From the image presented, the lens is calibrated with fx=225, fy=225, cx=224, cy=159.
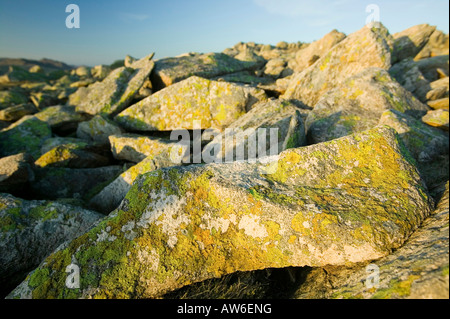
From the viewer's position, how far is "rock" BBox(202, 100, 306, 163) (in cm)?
732

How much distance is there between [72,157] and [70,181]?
1.24 metres

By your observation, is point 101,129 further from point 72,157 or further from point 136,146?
point 136,146

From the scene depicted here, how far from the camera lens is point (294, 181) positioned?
4.51 metres

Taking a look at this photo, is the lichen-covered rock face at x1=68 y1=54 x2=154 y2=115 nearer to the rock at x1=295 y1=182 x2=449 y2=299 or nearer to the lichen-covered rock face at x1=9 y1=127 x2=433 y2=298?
the lichen-covered rock face at x1=9 y1=127 x2=433 y2=298

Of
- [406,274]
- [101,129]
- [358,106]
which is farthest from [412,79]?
[101,129]

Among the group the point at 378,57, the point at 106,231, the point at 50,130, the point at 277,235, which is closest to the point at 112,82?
the point at 50,130

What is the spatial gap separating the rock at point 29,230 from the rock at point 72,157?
11.6 feet

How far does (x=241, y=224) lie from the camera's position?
4.01 meters

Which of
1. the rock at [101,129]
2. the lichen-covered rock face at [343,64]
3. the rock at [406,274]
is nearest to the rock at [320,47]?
the lichen-covered rock face at [343,64]

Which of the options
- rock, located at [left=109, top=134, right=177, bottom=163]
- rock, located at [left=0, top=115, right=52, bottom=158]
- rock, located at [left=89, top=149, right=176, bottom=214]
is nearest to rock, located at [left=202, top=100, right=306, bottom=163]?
rock, located at [left=89, top=149, right=176, bottom=214]

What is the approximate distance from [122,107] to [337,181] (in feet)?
37.3

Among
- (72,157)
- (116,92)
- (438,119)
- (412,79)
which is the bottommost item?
(72,157)

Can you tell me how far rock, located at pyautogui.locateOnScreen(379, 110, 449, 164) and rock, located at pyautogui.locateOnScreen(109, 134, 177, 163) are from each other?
25.7 ft
